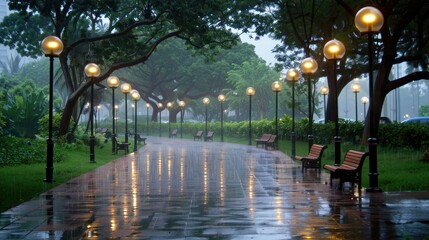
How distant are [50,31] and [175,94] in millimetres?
41258

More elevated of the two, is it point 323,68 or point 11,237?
point 323,68

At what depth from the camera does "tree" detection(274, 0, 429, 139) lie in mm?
27016

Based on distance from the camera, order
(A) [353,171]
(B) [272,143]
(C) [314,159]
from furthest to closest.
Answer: (B) [272,143], (C) [314,159], (A) [353,171]

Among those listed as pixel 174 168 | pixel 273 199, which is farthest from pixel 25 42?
pixel 273 199

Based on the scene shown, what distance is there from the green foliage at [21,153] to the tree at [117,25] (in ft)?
15.1

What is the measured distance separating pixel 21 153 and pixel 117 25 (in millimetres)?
9985

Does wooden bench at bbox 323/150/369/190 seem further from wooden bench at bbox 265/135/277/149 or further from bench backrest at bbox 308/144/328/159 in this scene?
wooden bench at bbox 265/135/277/149

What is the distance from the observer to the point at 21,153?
21578 millimetres

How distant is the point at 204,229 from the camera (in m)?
8.34

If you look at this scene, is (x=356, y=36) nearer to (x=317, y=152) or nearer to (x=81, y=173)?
(x=317, y=152)

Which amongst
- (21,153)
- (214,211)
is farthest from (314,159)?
(21,153)

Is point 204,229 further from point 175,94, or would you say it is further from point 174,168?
point 175,94

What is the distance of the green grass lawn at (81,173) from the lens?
13023 mm

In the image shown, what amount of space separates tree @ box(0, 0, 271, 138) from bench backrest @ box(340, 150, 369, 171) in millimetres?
16303
